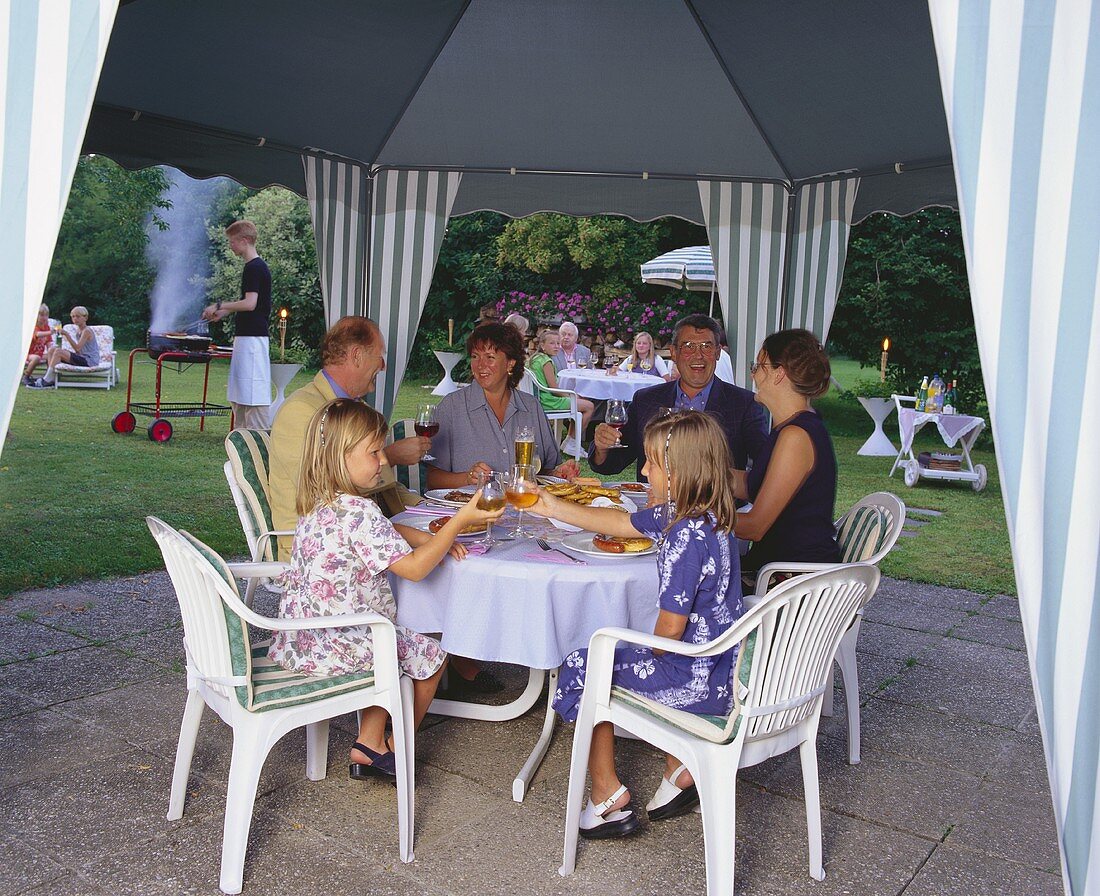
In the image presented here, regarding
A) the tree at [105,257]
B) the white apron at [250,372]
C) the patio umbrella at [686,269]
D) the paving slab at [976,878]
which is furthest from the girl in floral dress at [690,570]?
the tree at [105,257]

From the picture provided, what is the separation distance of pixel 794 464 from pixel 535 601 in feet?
3.74

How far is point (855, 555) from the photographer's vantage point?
3566 mm

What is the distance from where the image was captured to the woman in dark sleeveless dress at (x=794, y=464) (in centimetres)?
343

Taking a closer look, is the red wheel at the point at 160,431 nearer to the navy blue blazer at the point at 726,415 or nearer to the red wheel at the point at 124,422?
the red wheel at the point at 124,422

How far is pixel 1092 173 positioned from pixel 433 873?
7.21 feet

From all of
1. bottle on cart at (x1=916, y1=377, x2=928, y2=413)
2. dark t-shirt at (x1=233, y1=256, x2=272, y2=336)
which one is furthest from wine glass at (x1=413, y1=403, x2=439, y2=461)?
bottle on cart at (x1=916, y1=377, x2=928, y2=413)

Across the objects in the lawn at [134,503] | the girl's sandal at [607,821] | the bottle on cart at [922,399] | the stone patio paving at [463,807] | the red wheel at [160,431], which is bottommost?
the stone patio paving at [463,807]

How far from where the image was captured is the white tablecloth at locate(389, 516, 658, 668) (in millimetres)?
2777

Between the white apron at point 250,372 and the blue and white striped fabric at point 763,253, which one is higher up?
the blue and white striped fabric at point 763,253

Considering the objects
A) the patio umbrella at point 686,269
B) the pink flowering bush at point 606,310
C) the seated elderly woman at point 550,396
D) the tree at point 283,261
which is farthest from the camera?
the tree at point 283,261

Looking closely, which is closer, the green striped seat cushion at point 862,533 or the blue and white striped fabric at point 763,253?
the green striped seat cushion at point 862,533

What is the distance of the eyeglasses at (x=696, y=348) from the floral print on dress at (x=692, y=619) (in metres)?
1.96

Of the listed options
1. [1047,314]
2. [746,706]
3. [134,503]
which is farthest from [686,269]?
[1047,314]

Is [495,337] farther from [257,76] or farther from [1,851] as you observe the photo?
[1,851]
